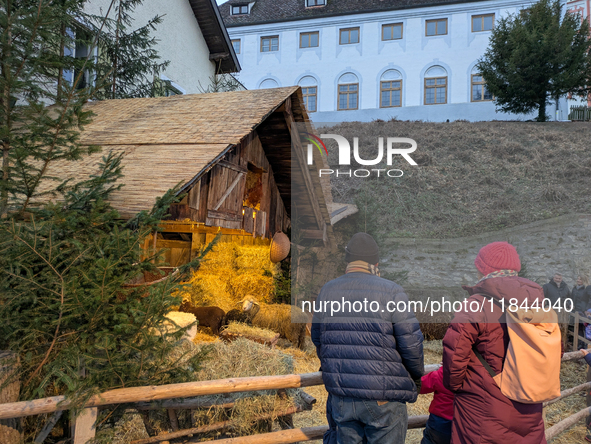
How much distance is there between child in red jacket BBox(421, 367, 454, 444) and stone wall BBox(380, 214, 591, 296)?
1513 centimetres

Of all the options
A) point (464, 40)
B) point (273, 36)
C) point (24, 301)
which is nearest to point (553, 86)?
point (464, 40)

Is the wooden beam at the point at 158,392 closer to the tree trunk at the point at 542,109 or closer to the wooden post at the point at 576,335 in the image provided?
the wooden post at the point at 576,335

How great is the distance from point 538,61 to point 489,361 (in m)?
29.7

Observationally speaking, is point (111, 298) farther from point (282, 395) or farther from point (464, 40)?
point (464, 40)

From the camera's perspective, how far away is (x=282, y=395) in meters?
4.72

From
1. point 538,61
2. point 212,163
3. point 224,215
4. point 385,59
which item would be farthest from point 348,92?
point 212,163

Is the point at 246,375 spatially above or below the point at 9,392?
below

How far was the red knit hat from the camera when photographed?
8.93 ft

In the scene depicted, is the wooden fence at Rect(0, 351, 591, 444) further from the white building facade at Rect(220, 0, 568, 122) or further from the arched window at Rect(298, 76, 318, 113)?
the arched window at Rect(298, 76, 318, 113)

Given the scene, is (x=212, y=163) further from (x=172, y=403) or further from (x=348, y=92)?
(x=348, y=92)

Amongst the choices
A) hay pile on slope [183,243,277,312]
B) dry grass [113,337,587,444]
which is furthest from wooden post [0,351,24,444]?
hay pile on slope [183,243,277,312]

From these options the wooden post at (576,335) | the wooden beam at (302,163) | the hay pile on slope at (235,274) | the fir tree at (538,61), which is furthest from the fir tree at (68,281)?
the fir tree at (538,61)

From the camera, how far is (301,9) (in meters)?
36.2

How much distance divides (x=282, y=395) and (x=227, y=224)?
11.5 ft
